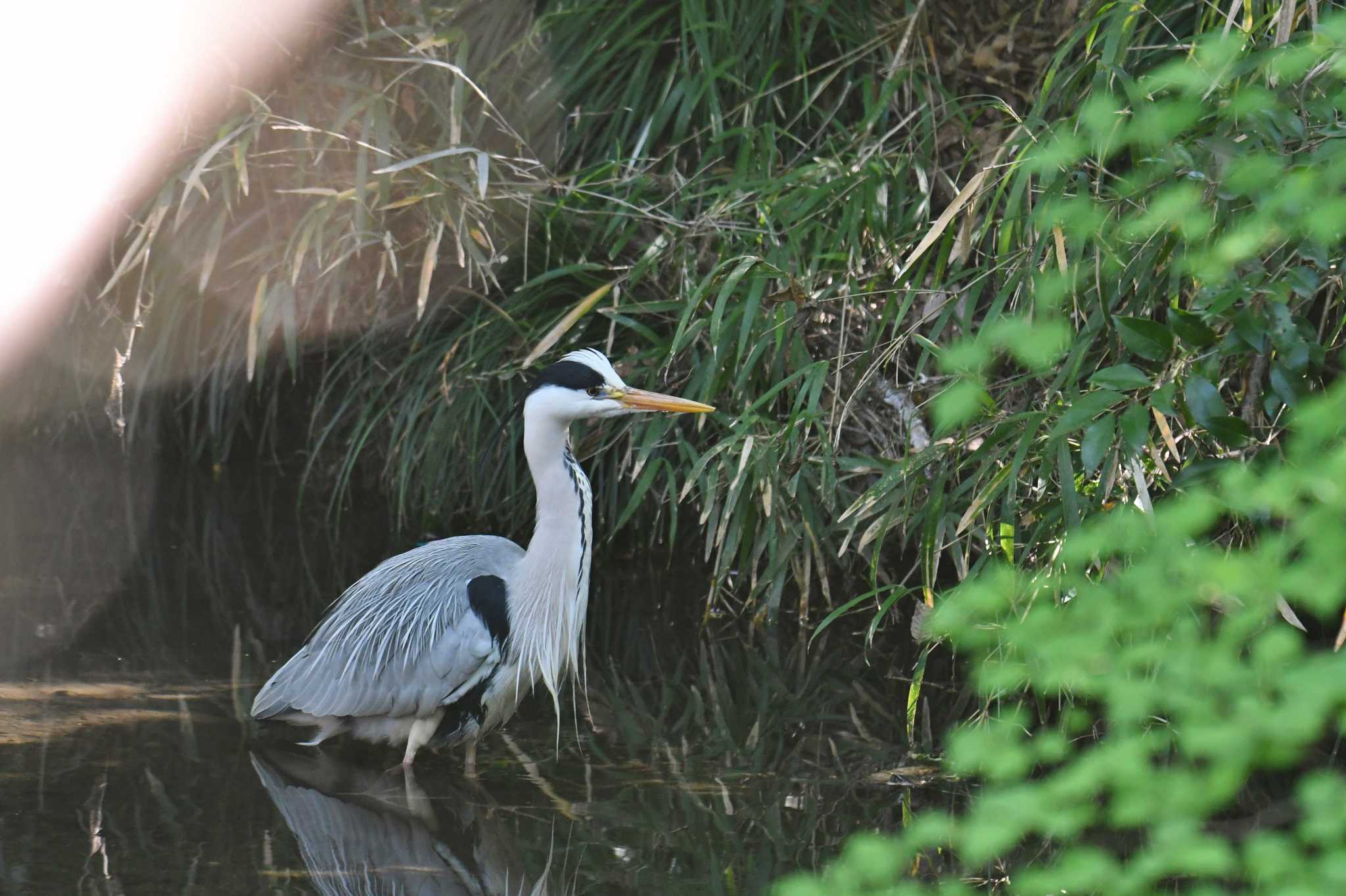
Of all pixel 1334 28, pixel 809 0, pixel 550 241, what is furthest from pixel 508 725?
pixel 1334 28

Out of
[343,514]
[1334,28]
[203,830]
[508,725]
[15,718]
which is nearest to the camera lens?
[1334,28]

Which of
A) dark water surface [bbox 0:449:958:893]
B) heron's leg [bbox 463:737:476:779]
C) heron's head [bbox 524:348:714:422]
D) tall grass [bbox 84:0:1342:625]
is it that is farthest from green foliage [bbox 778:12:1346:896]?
heron's leg [bbox 463:737:476:779]

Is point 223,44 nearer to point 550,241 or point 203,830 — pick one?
point 550,241

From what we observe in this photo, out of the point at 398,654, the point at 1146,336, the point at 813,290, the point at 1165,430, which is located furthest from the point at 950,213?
the point at 398,654

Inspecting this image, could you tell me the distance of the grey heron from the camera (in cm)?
328

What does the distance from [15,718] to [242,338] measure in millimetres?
1854

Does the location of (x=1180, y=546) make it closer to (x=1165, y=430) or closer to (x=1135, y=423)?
(x=1135, y=423)

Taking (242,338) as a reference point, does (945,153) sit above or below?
Answer: above

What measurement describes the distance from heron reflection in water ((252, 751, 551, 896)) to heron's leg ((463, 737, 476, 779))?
3.8 inches

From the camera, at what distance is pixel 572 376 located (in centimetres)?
333

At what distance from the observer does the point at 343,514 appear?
513cm

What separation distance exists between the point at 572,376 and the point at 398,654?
80 cm

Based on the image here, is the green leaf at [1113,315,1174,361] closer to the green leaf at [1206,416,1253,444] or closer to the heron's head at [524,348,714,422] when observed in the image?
the green leaf at [1206,416,1253,444]

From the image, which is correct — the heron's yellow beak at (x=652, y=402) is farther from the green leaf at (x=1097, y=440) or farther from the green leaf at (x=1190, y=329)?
the green leaf at (x=1190, y=329)
